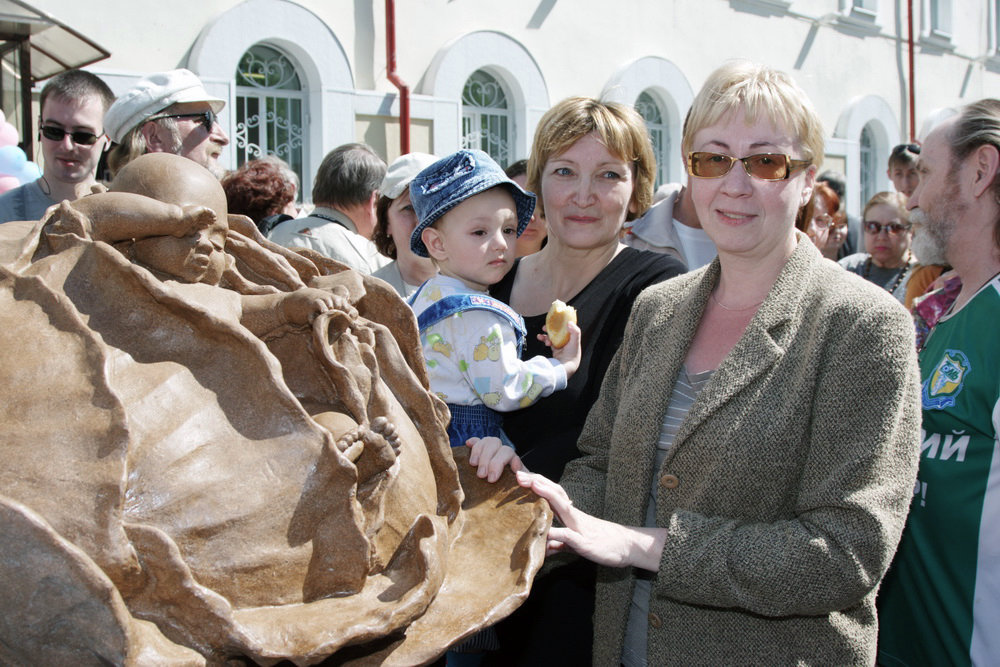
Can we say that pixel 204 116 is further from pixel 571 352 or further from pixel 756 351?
pixel 756 351

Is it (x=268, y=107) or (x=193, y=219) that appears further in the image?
(x=268, y=107)

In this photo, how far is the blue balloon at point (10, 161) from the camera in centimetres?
473

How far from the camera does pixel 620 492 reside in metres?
2.04

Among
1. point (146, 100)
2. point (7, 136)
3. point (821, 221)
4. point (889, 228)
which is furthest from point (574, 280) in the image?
point (7, 136)

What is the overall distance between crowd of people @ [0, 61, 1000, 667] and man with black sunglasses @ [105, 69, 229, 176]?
10 millimetres

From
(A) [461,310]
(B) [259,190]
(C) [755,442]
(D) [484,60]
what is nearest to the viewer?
(C) [755,442]

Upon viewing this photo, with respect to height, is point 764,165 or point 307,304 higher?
point 764,165

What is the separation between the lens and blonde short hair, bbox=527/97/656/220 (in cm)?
269

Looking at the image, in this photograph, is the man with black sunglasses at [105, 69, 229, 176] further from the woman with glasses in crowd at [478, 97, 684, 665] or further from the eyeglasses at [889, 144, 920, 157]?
the eyeglasses at [889, 144, 920, 157]

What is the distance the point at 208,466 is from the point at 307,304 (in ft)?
1.18

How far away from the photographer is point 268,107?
7848mm

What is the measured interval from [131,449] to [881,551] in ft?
4.32

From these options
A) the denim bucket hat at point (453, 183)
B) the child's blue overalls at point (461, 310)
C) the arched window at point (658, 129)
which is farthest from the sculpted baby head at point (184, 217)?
the arched window at point (658, 129)

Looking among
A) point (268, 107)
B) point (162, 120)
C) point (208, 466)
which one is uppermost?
point (162, 120)
